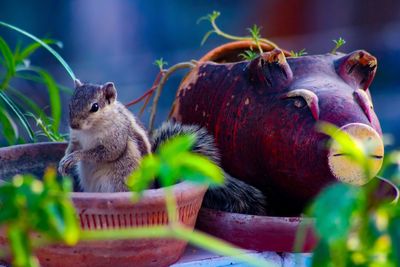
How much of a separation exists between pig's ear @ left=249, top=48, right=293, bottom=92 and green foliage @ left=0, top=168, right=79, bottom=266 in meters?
0.79

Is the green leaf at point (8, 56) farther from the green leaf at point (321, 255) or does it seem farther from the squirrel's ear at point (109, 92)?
the green leaf at point (321, 255)

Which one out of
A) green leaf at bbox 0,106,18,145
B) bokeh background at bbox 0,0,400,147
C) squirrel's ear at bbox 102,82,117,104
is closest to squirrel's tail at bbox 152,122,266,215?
squirrel's ear at bbox 102,82,117,104

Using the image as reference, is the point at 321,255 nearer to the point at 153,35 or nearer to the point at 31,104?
the point at 31,104

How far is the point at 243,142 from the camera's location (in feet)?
4.17

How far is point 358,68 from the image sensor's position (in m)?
1.29

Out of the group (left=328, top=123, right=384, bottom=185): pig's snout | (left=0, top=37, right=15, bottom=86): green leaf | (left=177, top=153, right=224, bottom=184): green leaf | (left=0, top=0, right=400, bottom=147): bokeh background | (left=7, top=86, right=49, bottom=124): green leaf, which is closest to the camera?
(left=177, top=153, right=224, bottom=184): green leaf

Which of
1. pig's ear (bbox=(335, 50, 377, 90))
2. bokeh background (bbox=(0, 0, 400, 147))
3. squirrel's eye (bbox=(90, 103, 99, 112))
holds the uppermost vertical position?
pig's ear (bbox=(335, 50, 377, 90))

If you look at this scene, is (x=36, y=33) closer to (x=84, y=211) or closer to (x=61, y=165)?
(x=61, y=165)

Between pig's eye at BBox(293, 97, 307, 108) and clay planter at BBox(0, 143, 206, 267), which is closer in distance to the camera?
clay planter at BBox(0, 143, 206, 267)

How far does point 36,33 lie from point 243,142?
9.46 ft

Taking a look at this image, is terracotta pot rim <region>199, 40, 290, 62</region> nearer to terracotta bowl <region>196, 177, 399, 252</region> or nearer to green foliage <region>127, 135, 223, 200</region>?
terracotta bowl <region>196, 177, 399, 252</region>

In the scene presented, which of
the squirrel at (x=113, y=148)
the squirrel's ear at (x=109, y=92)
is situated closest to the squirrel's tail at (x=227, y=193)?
the squirrel at (x=113, y=148)

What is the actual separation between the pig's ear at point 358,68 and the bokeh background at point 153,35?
246cm

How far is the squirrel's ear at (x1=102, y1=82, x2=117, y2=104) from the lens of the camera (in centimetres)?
129
